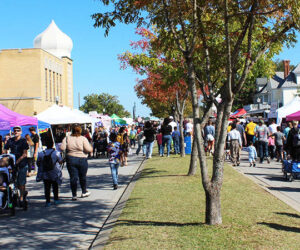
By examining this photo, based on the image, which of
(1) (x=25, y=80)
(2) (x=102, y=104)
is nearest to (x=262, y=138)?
(1) (x=25, y=80)

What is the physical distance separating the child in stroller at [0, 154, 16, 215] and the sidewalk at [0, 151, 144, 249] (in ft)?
0.95

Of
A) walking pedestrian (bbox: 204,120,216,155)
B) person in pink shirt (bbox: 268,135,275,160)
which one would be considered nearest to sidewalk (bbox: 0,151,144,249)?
walking pedestrian (bbox: 204,120,216,155)

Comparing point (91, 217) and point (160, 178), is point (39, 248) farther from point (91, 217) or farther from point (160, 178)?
point (160, 178)

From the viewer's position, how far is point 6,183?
8008 mm

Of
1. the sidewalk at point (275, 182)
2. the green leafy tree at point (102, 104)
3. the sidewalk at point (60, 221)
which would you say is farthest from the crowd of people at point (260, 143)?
the green leafy tree at point (102, 104)

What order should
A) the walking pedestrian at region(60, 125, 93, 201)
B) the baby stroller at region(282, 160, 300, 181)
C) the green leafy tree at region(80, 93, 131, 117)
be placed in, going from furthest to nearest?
the green leafy tree at region(80, 93, 131, 117)
the baby stroller at region(282, 160, 300, 181)
the walking pedestrian at region(60, 125, 93, 201)

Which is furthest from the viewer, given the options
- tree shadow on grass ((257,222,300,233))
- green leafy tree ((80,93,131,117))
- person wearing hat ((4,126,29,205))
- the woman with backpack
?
green leafy tree ((80,93,131,117))

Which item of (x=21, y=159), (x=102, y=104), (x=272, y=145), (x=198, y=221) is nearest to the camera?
(x=198, y=221)

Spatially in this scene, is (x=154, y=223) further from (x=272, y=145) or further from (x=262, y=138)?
(x=272, y=145)

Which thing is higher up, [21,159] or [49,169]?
[21,159]

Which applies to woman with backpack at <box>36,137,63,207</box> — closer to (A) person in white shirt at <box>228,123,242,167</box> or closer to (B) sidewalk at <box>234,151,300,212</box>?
(B) sidewalk at <box>234,151,300,212</box>

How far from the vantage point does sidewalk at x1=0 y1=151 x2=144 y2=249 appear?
6.29 m

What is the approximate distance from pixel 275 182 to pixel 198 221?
19.2ft

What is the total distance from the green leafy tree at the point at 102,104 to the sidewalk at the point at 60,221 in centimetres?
9099
